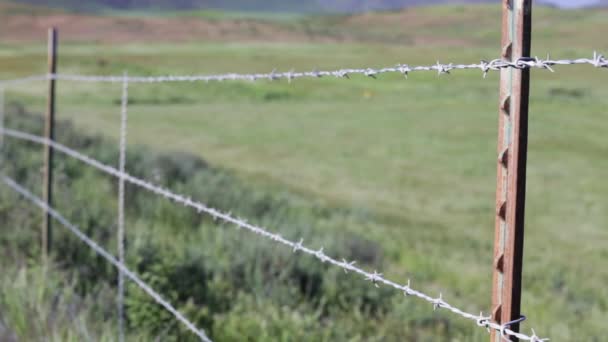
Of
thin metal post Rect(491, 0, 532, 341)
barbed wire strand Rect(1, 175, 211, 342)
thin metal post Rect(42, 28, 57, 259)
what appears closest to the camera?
thin metal post Rect(491, 0, 532, 341)

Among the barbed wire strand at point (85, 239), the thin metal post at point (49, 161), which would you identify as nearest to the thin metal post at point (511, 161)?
the barbed wire strand at point (85, 239)

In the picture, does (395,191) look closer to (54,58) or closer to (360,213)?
(360,213)

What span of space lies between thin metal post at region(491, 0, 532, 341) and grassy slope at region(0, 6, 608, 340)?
3.29 ft

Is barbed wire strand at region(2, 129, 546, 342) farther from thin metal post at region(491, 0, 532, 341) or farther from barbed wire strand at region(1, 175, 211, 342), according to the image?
barbed wire strand at region(1, 175, 211, 342)

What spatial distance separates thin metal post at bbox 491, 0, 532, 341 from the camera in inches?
83.7

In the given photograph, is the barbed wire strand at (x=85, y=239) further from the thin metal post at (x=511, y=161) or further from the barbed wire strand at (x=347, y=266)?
the thin metal post at (x=511, y=161)

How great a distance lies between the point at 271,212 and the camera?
9.84 meters

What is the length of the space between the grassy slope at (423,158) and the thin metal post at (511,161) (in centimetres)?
100

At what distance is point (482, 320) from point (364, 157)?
2104 cm

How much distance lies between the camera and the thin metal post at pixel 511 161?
213cm

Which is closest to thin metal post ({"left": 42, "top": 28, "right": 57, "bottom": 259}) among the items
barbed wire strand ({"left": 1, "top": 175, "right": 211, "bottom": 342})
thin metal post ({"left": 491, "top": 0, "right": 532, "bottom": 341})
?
barbed wire strand ({"left": 1, "top": 175, "right": 211, "bottom": 342})

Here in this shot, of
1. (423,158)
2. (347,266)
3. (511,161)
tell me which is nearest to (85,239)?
(347,266)

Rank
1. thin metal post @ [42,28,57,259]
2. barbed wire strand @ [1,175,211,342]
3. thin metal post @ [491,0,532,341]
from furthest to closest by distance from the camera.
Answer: thin metal post @ [42,28,57,259] → barbed wire strand @ [1,175,211,342] → thin metal post @ [491,0,532,341]

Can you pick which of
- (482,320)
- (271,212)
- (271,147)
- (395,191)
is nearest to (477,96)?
(271,147)
